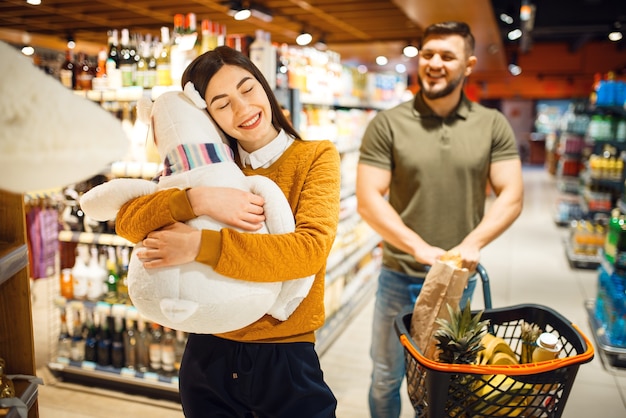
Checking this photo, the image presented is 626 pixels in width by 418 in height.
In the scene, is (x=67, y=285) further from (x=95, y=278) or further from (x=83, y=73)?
(x=83, y=73)

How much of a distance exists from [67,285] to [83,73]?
133 cm

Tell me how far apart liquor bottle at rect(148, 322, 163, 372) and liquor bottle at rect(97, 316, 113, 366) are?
30 centimetres

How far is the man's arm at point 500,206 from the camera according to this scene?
6.98 ft

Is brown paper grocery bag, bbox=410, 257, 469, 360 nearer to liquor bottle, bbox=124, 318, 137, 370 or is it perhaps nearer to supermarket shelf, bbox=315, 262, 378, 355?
supermarket shelf, bbox=315, 262, 378, 355

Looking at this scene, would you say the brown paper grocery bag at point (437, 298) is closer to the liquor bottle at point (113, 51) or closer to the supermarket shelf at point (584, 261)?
the liquor bottle at point (113, 51)

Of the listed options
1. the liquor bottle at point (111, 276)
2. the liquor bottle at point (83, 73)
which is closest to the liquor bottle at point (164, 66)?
the liquor bottle at point (83, 73)

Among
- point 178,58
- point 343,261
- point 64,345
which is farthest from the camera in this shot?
point 343,261

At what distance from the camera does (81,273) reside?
3.45 m

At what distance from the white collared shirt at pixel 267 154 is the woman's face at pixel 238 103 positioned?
0.05 m

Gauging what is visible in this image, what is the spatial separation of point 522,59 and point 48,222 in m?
16.4

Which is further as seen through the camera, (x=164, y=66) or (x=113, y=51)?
(x=113, y=51)

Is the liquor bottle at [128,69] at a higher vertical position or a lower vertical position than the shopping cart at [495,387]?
higher

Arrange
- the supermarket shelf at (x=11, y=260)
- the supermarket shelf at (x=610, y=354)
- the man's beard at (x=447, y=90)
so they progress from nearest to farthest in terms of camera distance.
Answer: the supermarket shelf at (x=11, y=260)
the man's beard at (x=447, y=90)
the supermarket shelf at (x=610, y=354)

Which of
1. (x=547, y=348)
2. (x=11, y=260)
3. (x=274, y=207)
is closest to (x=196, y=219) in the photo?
(x=274, y=207)
